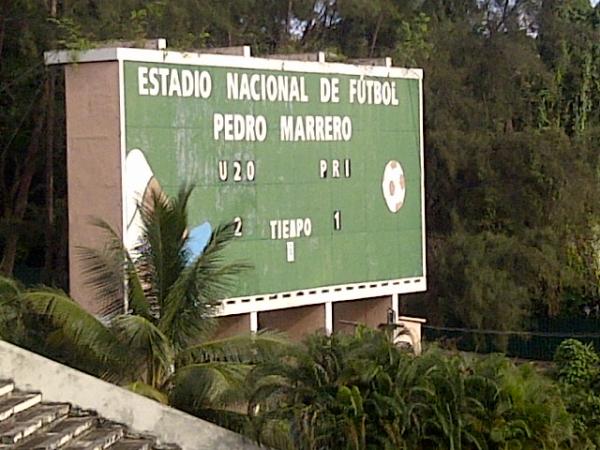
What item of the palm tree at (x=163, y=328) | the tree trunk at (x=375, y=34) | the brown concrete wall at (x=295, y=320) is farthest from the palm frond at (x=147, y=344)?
the tree trunk at (x=375, y=34)

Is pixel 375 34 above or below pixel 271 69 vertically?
above

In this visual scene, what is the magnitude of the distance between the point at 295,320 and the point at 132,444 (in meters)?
9.71

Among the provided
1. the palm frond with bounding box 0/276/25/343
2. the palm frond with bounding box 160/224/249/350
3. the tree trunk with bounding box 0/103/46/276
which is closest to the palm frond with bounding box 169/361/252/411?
the palm frond with bounding box 160/224/249/350

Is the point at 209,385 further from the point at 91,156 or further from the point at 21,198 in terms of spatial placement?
the point at 21,198

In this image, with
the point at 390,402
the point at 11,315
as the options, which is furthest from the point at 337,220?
the point at 390,402

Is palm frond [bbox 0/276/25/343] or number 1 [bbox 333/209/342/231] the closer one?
palm frond [bbox 0/276/25/343]

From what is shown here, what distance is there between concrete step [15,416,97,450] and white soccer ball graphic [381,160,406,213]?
33.7 ft

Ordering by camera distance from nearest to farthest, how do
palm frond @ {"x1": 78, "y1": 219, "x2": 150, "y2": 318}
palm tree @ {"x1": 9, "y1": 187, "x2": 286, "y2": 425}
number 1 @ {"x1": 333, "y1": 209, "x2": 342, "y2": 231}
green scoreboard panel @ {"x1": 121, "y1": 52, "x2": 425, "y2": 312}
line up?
palm tree @ {"x1": 9, "y1": 187, "x2": 286, "y2": 425} → palm frond @ {"x1": 78, "y1": 219, "x2": 150, "y2": 318} → green scoreboard panel @ {"x1": 121, "y1": 52, "x2": 425, "y2": 312} → number 1 @ {"x1": 333, "y1": 209, "x2": 342, "y2": 231}

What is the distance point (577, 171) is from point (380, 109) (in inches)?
375

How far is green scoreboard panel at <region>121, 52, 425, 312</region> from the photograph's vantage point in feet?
48.9

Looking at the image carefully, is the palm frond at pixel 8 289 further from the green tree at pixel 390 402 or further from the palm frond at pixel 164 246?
the green tree at pixel 390 402

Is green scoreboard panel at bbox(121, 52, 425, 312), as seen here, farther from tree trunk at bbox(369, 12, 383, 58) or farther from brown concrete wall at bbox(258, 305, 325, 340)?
tree trunk at bbox(369, 12, 383, 58)

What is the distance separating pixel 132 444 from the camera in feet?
26.9

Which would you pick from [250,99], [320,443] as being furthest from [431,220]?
[320,443]
